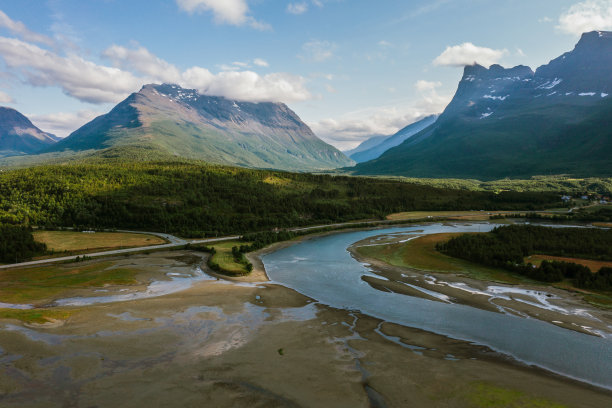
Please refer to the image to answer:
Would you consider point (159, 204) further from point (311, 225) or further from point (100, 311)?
point (100, 311)

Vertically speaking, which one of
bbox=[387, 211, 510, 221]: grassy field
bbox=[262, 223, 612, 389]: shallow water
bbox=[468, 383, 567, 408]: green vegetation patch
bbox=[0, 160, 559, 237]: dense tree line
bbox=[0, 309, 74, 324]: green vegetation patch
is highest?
bbox=[0, 160, 559, 237]: dense tree line

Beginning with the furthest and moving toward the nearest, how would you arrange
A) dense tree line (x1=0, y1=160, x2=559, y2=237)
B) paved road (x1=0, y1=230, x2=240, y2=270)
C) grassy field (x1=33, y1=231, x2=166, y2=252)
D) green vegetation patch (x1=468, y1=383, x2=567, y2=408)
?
dense tree line (x1=0, y1=160, x2=559, y2=237) < grassy field (x1=33, y1=231, x2=166, y2=252) < paved road (x1=0, y1=230, x2=240, y2=270) < green vegetation patch (x1=468, y1=383, x2=567, y2=408)

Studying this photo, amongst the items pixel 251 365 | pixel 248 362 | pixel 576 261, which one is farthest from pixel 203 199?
pixel 576 261

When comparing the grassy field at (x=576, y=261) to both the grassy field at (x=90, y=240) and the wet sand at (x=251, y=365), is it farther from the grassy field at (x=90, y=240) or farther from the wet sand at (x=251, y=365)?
the grassy field at (x=90, y=240)

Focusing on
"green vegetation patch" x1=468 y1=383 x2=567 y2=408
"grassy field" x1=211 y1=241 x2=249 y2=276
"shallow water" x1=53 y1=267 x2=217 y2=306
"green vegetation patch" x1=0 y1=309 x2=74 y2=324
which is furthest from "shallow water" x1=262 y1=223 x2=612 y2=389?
"green vegetation patch" x1=0 y1=309 x2=74 y2=324

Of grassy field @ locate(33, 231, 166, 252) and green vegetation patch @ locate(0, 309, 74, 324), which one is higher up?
grassy field @ locate(33, 231, 166, 252)

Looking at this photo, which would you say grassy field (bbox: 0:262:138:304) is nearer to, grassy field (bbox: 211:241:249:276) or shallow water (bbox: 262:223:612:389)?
grassy field (bbox: 211:241:249:276)
